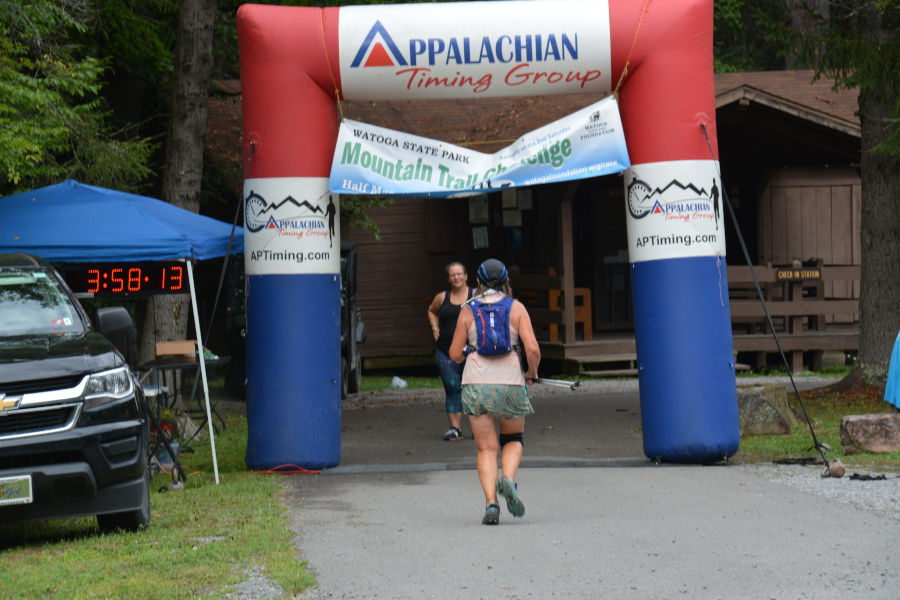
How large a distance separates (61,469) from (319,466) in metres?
3.74

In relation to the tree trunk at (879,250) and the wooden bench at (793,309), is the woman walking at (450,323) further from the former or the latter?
the wooden bench at (793,309)

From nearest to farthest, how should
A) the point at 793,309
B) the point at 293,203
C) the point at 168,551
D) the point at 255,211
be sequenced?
1. the point at 168,551
2. the point at 293,203
3. the point at 255,211
4. the point at 793,309

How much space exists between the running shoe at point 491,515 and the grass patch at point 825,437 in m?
3.80

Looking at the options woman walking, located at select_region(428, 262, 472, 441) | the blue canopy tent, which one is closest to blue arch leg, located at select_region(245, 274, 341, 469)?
the blue canopy tent

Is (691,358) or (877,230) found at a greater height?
(877,230)

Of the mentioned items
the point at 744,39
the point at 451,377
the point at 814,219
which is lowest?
the point at 451,377

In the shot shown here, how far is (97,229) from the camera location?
34.6ft

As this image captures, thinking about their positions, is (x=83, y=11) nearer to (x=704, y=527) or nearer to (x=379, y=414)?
(x=379, y=414)

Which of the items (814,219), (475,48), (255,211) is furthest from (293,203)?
(814,219)

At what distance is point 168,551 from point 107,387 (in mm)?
1173

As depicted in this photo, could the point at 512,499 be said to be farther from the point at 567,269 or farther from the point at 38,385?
the point at 567,269

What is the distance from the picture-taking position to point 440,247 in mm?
23703

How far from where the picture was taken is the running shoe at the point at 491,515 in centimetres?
809

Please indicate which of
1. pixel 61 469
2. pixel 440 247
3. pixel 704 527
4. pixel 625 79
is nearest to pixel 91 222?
pixel 61 469
